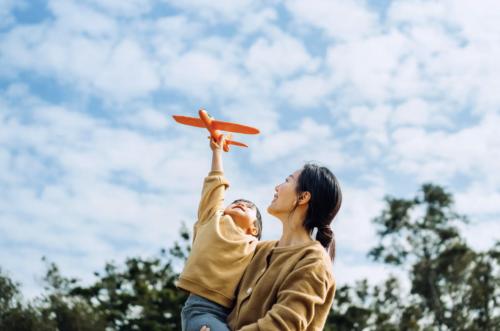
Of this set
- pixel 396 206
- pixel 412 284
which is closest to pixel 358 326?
pixel 412 284

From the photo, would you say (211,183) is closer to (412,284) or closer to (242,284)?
(242,284)

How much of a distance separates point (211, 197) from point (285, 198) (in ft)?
1.07

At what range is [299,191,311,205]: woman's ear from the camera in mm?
2656

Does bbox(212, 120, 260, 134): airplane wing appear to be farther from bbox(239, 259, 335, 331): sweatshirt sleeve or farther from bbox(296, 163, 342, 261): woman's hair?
bbox(239, 259, 335, 331): sweatshirt sleeve

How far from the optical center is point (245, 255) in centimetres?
269

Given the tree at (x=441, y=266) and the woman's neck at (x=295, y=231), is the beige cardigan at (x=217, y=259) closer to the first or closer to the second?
the woman's neck at (x=295, y=231)

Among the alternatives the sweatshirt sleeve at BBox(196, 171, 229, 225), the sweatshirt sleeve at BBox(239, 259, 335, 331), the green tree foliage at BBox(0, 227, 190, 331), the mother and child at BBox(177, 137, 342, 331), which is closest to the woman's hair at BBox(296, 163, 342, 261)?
the mother and child at BBox(177, 137, 342, 331)

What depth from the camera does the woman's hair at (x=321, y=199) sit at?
8.66ft

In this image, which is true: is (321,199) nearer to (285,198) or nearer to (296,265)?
(285,198)

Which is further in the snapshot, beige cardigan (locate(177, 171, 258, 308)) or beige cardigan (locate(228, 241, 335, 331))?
beige cardigan (locate(177, 171, 258, 308))

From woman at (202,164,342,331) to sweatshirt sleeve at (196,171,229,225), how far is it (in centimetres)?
23

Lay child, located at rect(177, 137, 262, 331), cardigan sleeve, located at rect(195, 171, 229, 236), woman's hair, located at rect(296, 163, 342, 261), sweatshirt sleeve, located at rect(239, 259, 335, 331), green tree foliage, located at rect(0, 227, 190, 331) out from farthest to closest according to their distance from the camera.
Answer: green tree foliage, located at rect(0, 227, 190, 331) → cardigan sleeve, located at rect(195, 171, 229, 236) → woman's hair, located at rect(296, 163, 342, 261) → child, located at rect(177, 137, 262, 331) → sweatshirt sleeve, located at rect(239, 259, 335, 331)

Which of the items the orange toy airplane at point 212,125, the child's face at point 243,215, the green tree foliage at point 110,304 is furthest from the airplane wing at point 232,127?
the green tree foliage at point 110,304

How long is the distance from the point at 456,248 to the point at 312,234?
19.8 m
